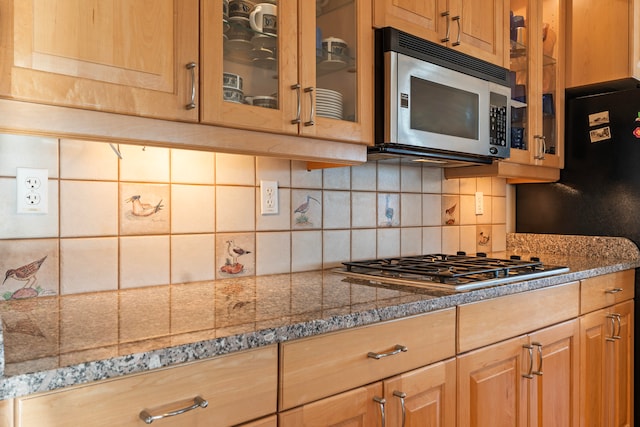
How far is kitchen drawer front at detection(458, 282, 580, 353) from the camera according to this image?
135cm

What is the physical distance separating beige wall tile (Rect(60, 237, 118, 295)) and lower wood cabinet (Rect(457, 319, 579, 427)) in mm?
1011

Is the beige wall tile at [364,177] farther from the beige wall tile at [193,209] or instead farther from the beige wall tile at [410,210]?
the beige wall tile at [193,209]

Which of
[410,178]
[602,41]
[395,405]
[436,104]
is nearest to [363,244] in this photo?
[410,178]

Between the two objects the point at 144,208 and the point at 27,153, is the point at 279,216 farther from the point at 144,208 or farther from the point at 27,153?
the point at 27,153

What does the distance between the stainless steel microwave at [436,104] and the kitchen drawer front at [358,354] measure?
60 centimetres

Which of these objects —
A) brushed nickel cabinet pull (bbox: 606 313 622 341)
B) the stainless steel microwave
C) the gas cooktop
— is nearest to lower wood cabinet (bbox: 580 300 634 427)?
brushed nickel cabinet pull (bbox: 606 313 622 341)

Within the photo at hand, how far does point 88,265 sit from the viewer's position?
1.26 metres

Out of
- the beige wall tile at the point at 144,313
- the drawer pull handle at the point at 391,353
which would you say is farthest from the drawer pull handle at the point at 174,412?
the drawer pull handle at the point at 391,353

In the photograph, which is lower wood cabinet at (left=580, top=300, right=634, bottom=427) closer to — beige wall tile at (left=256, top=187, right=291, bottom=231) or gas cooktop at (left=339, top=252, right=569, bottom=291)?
gas cooktop at (left=339, top=252, right=569, bottom=291)

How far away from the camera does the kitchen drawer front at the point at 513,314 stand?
135cm

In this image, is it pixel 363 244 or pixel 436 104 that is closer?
pixel 436 104

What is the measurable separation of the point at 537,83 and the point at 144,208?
6.05 feet

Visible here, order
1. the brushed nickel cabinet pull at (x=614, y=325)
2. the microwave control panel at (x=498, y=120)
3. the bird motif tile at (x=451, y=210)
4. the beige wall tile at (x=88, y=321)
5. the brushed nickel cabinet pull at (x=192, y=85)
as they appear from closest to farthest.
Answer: the beige wall tile at (x=88, y=321) → the brushed nickel cabinet pull at (x=192, y=85) → the microwave control panel at (x=498, y=120) → the brushed nickel cabinet pull at (x=614, y=325) → the bird motif tile at (x=451, y=210)

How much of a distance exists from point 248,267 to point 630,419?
1950mm
